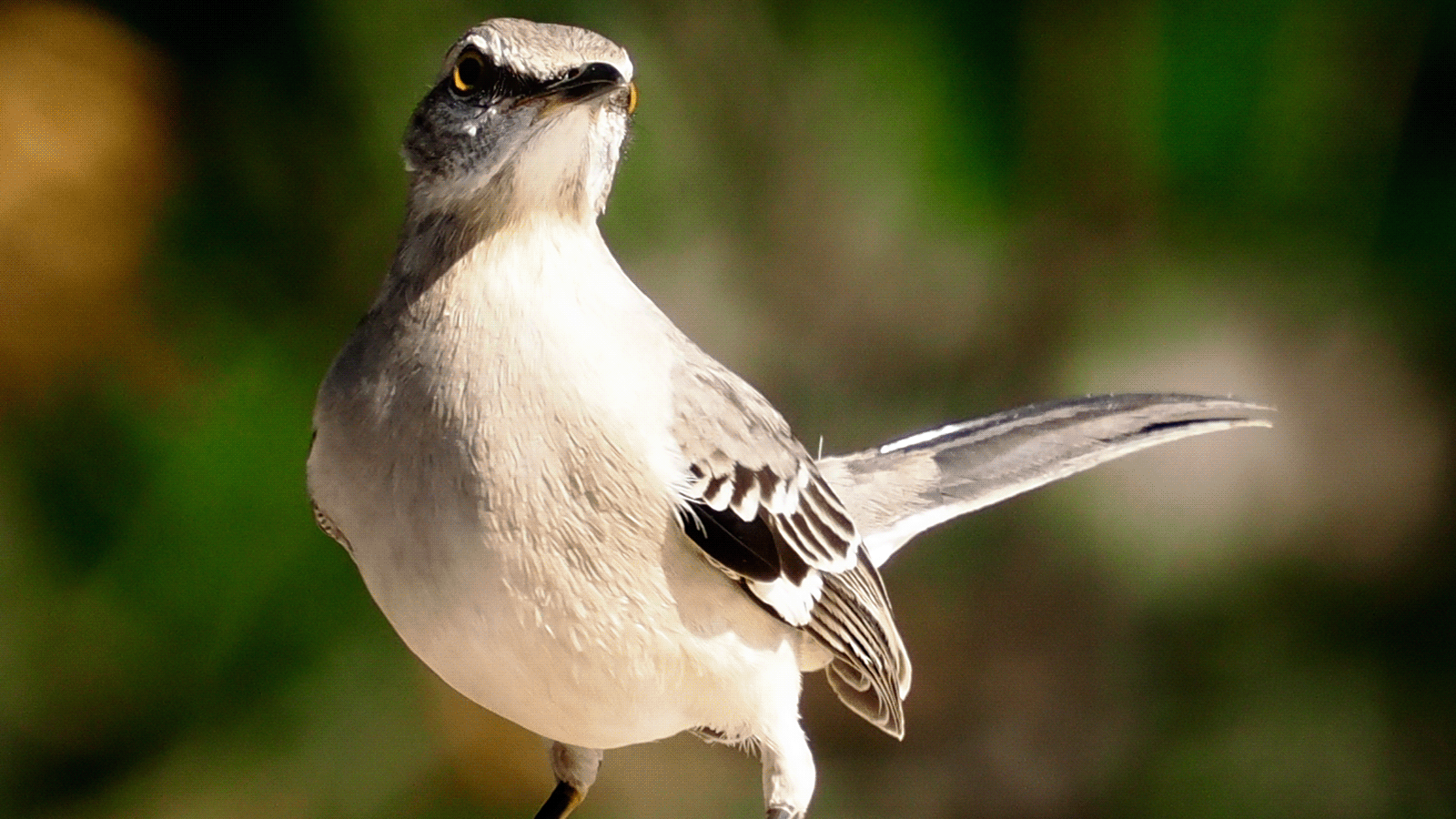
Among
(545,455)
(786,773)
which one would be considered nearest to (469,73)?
(545,455)

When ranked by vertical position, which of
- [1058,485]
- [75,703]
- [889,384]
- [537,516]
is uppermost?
[537,516]

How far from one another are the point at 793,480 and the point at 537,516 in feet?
1.84

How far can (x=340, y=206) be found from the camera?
3.47 meters

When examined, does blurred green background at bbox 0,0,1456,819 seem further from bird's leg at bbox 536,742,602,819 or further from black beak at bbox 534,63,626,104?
black beak at bbox 534,63,626,104

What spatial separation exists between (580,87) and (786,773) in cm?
108

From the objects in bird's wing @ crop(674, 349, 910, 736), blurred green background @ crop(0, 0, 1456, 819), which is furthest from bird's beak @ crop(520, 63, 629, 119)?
blurred green background @ crop(0, 0, 1456, 819)

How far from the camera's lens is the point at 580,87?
171 centimetres

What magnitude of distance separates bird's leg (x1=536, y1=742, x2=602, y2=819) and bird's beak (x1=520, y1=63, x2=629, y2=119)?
112 cm

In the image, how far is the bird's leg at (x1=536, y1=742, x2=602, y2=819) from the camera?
237cm

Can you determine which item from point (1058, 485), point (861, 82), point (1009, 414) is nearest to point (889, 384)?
point (1058, 485)

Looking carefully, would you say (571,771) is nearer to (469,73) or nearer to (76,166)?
(469,73)

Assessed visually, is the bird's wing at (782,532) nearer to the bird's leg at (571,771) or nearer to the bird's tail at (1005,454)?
the bird's tail at (1005,454)

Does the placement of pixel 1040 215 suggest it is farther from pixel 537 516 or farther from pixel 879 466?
pixel 537 516

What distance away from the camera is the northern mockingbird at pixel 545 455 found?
5.72 ft
